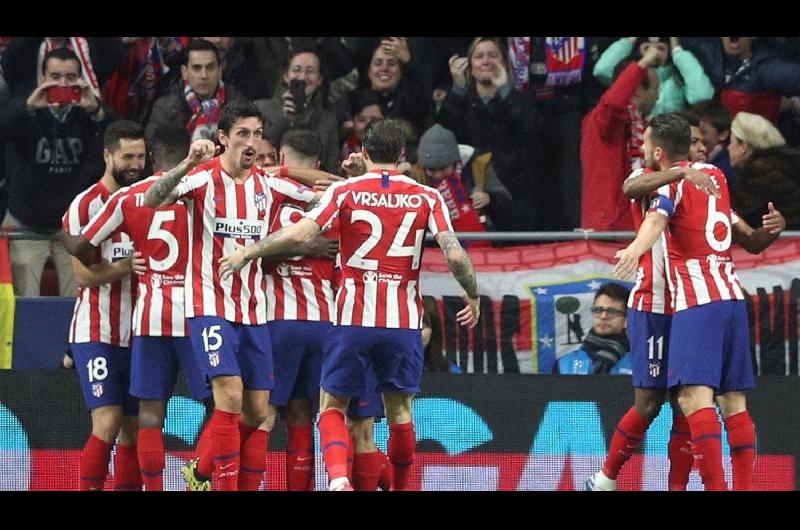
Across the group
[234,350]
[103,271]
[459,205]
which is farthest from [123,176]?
[459,205]

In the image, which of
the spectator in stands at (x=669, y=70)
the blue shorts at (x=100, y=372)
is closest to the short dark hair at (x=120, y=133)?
the blue shorts at (x=100, y=372)

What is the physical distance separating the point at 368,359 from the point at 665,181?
194cm

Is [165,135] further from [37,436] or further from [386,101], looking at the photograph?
[386,101]

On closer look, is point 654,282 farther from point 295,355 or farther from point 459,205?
point 459,205

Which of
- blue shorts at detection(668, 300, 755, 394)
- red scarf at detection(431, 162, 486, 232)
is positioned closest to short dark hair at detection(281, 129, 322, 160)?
red scarf at detection(431, 162, 486, 232)

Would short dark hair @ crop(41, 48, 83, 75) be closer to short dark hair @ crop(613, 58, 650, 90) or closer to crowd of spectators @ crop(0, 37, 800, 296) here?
crowd of spectators @ crop(0, 37, 800, 296)

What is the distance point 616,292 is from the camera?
11.2 metres

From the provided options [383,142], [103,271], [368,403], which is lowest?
[368,403]

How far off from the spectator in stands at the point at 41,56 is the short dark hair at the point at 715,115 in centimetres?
448

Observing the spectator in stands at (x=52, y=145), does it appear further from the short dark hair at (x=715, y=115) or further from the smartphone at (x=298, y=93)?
the short dark hair at (x=715, y=115)

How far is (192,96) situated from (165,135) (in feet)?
8.66

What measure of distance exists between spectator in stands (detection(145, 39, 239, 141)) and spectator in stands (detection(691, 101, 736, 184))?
361 cm
